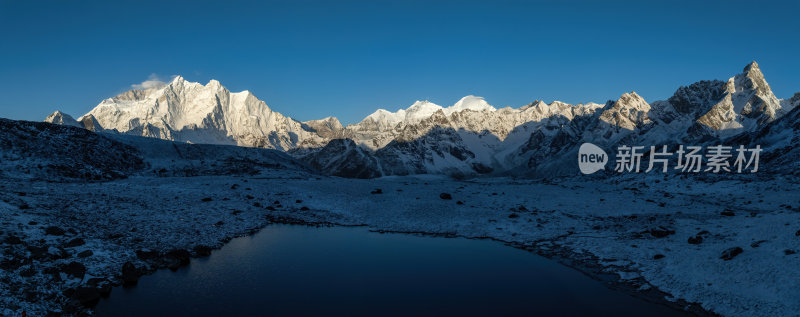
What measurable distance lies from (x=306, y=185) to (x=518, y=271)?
43018mm

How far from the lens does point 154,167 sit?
92.7 metres

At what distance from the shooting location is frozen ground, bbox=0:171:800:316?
2356 cm

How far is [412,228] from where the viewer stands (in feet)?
152

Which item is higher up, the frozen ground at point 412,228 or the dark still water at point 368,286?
the frozen ground at point 412,228

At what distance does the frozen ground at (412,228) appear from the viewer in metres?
23.6

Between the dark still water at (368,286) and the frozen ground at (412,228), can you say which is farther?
the frozen ground at (412,228)

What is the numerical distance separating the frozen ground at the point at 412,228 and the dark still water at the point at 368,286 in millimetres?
2528

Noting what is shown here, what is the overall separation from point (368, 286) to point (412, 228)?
752 inches

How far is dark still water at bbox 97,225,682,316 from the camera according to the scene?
23203mm

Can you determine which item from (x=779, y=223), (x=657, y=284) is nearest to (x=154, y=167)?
(x=657, y=284)

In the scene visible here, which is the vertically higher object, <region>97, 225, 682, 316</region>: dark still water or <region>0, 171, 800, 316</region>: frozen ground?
<region>0, 171, 800, 316</region>: frozen ground

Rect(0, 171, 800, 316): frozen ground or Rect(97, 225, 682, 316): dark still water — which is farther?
Rect(0, 171, 800, 316): frozen ground

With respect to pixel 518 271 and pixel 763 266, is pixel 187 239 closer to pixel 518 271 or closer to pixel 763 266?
pixel 518 271

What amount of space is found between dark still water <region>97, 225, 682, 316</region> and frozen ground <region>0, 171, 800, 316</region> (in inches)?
99.5
